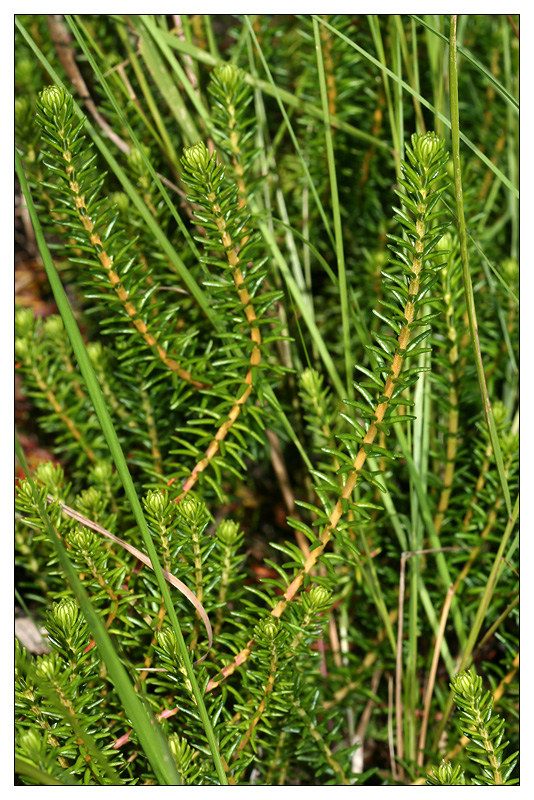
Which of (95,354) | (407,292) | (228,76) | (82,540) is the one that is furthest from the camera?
(95,354)

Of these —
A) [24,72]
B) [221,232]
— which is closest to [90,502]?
[221,232]

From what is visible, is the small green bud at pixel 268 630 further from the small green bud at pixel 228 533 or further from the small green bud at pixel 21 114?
the small green bud at pixel 21 114

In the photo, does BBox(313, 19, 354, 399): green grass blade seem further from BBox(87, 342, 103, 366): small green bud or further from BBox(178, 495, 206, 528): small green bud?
BBox(87, 342, 103, 366): small green bud

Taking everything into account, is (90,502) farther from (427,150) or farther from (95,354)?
(427,150)

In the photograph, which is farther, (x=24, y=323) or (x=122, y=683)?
(x=24, y=323)

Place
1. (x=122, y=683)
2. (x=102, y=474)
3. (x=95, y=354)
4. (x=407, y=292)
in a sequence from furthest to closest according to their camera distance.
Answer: (x=95, y=354) < (x=102, y=474) < (x=407, y=292) < (x=122, y=683)

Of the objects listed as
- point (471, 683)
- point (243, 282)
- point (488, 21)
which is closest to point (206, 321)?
point (243, 282)

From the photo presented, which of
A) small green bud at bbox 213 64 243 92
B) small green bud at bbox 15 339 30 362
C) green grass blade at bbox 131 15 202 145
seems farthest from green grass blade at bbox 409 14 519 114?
small green bud at bbox 15 339 30 362
